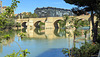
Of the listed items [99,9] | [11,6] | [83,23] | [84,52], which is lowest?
[84,52]

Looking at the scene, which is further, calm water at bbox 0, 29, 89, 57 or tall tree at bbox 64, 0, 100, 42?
calm water at bbox 0, 29, 89, 57

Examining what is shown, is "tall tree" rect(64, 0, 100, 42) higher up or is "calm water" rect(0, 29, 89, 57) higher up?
"tall tree" rect(64, 0, 100, 42)

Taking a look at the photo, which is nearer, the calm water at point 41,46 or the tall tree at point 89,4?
the tall tree at point 89,4

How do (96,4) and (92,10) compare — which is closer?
(96,4)

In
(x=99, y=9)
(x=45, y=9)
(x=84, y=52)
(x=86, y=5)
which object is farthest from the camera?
(x=45, y=9)

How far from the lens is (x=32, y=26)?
7175 cm

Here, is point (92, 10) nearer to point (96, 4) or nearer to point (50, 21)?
point (96, 4)

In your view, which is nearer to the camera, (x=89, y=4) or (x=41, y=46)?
(x=89, y=4)

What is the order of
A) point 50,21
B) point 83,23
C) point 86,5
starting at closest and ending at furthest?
point 83,23, point 86,5, point 50,21

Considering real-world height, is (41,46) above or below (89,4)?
below

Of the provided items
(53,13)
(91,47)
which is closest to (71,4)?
(91,47)

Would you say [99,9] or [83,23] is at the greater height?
[99,9]

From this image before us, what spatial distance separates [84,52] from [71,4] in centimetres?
653

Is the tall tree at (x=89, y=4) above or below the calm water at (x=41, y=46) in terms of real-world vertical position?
above
